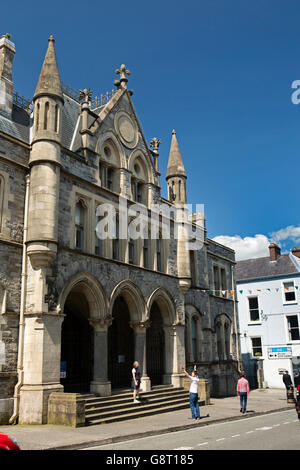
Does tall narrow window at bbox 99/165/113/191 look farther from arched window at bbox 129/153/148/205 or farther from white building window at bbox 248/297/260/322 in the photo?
white building window at bbox 248/297/260/322

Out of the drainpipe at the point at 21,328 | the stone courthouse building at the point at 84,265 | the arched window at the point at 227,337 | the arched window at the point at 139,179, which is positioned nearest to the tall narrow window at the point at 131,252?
the stone courthouse building at the point at 84,265

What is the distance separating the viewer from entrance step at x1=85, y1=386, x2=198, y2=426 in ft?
51.1

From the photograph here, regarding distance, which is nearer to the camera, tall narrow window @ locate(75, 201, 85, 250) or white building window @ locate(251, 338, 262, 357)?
tall narrow window @ locate(75, 201, 85, 250)

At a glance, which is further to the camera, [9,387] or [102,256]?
[102,256]

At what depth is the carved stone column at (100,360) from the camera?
17531 millimetres

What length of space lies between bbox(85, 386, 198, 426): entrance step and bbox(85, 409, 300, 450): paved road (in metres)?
3.20

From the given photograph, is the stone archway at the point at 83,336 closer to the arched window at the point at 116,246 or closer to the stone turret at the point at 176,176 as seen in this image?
the arched window at the point at 116,246

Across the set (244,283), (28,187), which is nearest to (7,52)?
(28,187)

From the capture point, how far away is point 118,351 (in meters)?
22.3

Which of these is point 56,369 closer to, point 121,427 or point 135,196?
point 121,427

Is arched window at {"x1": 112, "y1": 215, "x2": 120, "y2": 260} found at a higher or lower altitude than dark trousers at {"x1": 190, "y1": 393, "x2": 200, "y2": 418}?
higher

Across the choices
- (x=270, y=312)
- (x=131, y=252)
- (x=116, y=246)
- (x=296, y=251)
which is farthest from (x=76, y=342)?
(x=296, y=251)

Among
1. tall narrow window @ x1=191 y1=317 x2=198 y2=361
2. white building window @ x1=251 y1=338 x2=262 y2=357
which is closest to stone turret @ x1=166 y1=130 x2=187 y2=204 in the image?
tall narrow window @ x1=191 y1=317 x2=198 y2=361

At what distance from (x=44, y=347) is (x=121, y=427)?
3.66 meters
